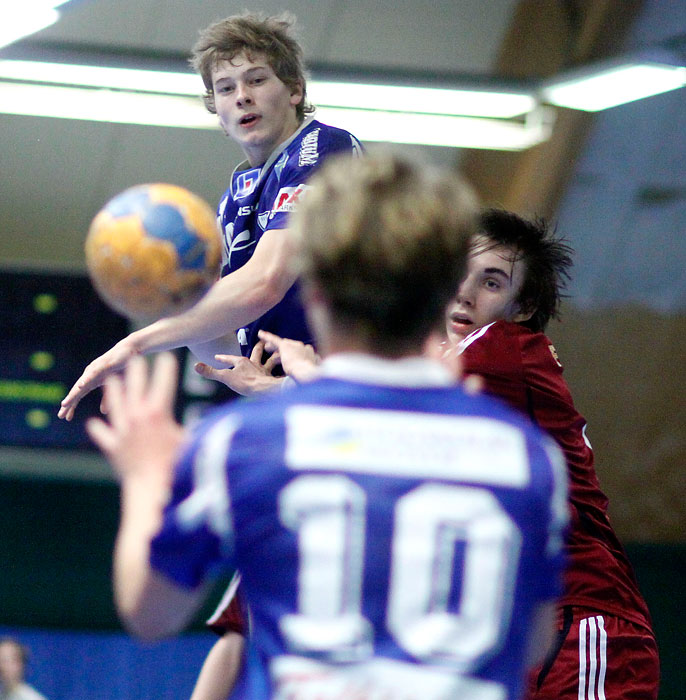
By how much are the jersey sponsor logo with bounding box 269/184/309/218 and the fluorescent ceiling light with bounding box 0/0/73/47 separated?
3.27 meters

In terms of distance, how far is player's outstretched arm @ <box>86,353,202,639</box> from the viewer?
1355 mm

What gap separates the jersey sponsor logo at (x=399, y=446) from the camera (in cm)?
129

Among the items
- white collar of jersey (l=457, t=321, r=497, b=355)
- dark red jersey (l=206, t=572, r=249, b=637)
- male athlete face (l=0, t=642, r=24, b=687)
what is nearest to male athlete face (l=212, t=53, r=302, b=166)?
white collar of jersey (l=457, t=321, r=497, b=355)

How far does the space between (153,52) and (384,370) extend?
790 cm

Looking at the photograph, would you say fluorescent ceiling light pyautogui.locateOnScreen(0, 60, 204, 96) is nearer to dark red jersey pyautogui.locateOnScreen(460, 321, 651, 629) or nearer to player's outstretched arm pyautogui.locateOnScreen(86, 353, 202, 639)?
dark red jersey pyautogui.locateOnScreen(460, 321, 651, 629)

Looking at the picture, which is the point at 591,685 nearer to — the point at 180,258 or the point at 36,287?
the point at 180,258

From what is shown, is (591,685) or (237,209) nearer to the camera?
(591,685)

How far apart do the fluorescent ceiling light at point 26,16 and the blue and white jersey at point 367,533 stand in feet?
15.9

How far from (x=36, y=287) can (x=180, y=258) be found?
577 centimetres

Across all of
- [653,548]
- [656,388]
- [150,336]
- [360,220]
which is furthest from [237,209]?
[656,388]

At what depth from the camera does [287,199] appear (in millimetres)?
2836

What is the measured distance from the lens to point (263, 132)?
3035 mm

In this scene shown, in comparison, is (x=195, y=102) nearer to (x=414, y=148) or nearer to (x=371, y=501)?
(x=414, y=148)

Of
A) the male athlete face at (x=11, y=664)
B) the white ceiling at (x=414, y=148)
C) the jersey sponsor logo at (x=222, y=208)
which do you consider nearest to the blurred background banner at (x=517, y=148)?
the white ceiling at (x=414, y=148)
